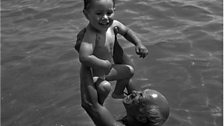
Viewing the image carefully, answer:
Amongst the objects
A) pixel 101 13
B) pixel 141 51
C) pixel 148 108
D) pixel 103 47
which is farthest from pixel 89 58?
pixel 148 108

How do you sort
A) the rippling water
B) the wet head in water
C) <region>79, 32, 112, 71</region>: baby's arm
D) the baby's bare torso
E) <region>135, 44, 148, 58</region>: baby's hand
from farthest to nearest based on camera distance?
1. the rippling water
2. <region>135, 44, 148, 58</region>: baby's hand
3. the baby's bare torso
4. <region>79, 32, 112, 71</region>: baby's arm
5. the wet head in water

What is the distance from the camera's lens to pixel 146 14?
894 centimetres

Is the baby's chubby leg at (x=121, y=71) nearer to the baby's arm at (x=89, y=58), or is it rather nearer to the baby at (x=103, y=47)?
the baby at (x=103, y=47)

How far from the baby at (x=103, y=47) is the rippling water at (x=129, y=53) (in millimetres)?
1840

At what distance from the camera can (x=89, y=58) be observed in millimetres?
3881

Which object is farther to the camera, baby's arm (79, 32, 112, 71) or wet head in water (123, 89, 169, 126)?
baby's arm (79, 32, 112, 71)

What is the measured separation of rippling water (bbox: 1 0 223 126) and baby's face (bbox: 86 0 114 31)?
2415 mm

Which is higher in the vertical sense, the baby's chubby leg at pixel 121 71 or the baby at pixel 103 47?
the baby at pixel 103 47

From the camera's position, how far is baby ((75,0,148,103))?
3840mm

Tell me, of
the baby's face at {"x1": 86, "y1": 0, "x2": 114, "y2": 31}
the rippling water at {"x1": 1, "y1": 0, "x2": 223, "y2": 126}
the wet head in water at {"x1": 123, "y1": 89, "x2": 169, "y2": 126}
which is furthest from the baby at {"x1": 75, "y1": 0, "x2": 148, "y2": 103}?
the rippling water at {"x1": 1, "y1": 0, "x2": 223, "y2": 126}

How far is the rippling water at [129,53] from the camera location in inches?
242

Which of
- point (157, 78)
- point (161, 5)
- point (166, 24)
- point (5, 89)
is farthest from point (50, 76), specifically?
point (161, 5)

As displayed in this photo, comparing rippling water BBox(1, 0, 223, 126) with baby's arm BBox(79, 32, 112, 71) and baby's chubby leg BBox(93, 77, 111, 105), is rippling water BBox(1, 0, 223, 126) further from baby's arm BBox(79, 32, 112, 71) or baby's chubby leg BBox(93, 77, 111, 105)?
baby's arm BBox(79, 32, 112, 71)

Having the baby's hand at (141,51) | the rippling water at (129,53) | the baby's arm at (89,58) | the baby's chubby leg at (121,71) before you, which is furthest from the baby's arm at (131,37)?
the rippling water at (129,53)
